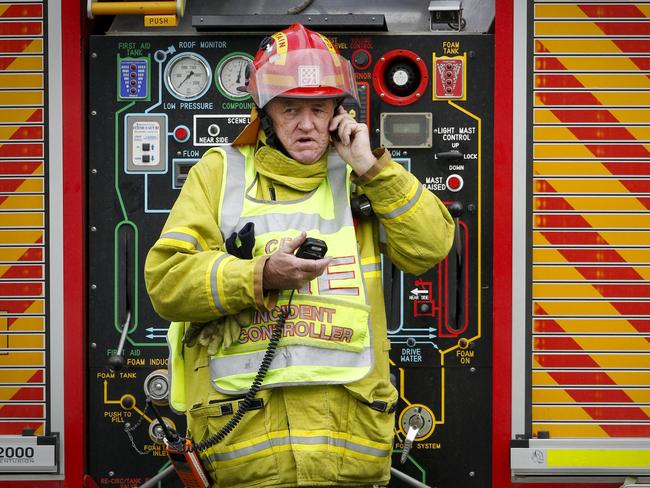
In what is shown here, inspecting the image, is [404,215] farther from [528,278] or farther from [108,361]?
[108,361]

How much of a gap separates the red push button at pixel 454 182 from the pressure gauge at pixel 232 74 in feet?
3.20

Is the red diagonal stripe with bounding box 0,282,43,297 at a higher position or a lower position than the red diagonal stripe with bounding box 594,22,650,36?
lower

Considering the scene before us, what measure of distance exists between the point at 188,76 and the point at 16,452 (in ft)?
Answer: 5.85

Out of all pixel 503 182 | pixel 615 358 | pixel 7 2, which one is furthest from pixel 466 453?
pixel 7 2

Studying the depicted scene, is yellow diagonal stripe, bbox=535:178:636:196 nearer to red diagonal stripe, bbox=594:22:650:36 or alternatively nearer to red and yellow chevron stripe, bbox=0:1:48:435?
red diagonal stripe, bbox=594:22:650:36

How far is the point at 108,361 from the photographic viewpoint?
5262mm

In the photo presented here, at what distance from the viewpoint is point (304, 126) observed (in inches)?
162

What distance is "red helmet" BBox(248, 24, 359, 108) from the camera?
4.10 metres

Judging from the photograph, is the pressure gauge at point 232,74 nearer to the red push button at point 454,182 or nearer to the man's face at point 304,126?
the red push button at point 454,182

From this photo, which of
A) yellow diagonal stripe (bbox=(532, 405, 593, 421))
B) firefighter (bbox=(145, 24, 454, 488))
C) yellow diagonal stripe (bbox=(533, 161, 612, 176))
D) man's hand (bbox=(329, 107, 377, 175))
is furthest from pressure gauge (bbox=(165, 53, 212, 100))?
yellow diagonal stripe (bbox=(532, 405, 593, 421))

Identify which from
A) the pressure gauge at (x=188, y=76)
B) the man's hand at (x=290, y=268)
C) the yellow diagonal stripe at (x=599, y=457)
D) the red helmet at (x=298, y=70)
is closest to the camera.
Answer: the man's hand at (x=290, y=268)

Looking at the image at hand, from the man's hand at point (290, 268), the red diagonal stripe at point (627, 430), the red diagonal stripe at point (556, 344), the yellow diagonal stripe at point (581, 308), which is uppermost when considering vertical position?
the man's hand at point (290, 268)

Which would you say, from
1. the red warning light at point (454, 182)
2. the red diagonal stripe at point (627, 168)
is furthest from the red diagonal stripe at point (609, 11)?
the red warning light at point (454, 182)

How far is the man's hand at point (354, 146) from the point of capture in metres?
3.99
